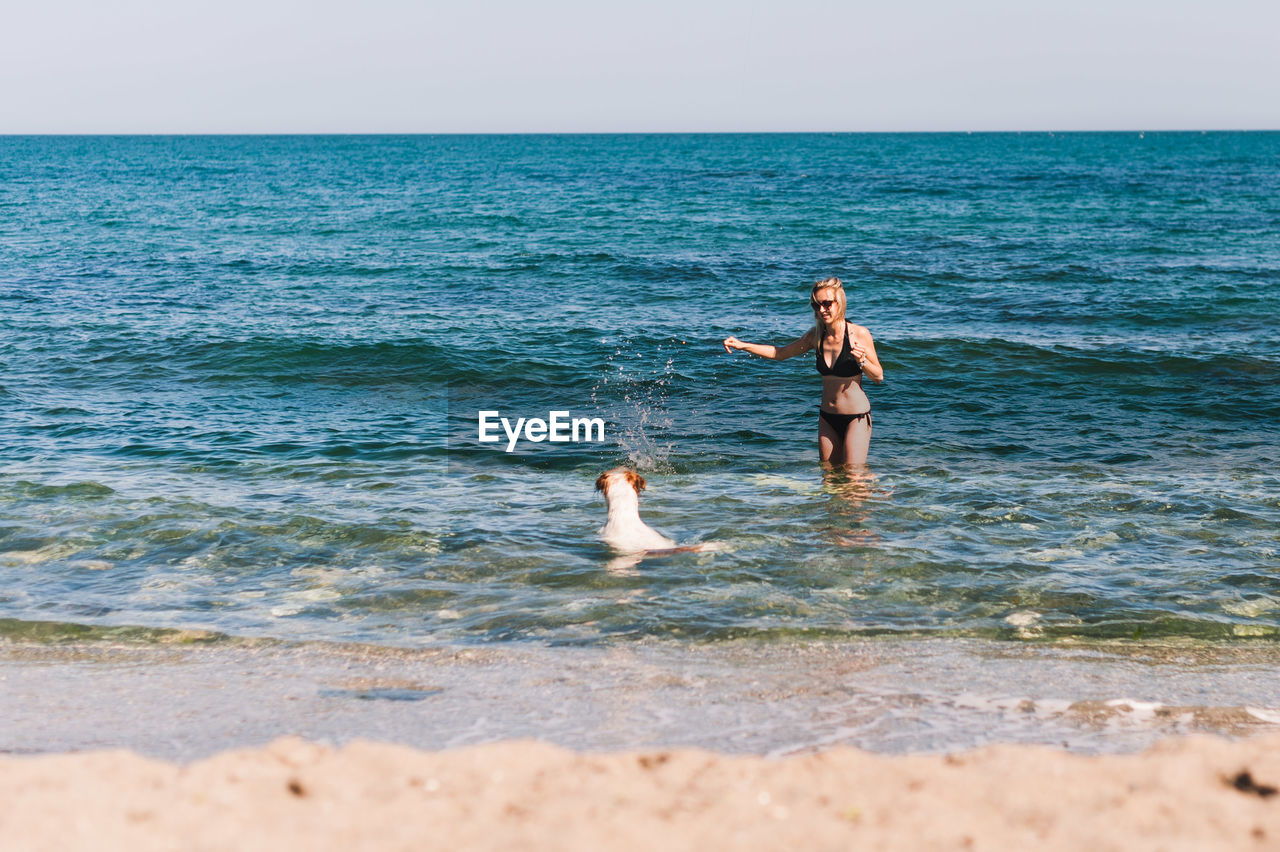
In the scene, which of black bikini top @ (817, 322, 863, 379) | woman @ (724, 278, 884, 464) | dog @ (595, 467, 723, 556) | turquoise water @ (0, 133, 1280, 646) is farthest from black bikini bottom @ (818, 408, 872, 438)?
dog @ (595, 467, 723, 556)

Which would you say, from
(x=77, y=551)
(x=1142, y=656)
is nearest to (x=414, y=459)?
(x=77, y=551)

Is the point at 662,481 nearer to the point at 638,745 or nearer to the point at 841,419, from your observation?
the point at 841,419

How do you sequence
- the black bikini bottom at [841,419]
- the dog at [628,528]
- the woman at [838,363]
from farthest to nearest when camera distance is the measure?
the black bikini bottom at [841,419] < the woman at [838,363] < the dog at [628,528]

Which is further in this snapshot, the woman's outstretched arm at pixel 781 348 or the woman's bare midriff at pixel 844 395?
the woman's bare midriff at pixel 844 395

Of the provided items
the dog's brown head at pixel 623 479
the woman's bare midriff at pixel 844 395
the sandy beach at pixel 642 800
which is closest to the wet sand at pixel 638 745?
the sandy beach at pixel 642 800

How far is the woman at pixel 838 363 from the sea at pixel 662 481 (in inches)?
16.7

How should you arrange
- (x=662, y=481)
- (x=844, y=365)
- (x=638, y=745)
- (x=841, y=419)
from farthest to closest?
1. (x=662, y=481)
2. (x=841, y=419)
3. (x=844, y=365)
4. (x=638, y=745)

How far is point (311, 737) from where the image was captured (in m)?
5.33

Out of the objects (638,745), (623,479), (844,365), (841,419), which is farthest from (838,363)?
(638,745)

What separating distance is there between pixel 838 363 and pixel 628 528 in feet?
9.10

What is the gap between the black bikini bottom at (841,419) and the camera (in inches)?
397

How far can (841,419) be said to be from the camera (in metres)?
10.1

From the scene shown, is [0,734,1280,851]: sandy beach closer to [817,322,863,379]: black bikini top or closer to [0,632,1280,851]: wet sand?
[0,632,1280,851]: wet sand

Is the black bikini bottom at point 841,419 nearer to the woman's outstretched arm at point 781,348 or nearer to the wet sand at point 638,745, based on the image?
the woman's outstretched arm at point 781,348
